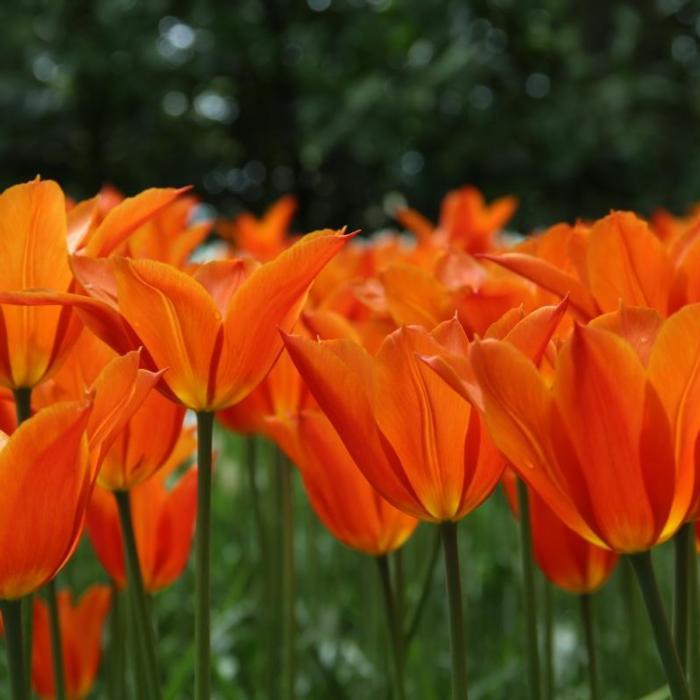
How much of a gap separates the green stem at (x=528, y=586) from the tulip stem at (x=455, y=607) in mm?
215

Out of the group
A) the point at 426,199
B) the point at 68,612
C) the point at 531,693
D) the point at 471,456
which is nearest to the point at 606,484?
the point at 471,456

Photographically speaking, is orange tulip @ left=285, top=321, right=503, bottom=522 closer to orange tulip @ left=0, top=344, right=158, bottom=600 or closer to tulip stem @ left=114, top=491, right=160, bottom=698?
orange tulip @ left=0, top=344, right=158, bottom=600

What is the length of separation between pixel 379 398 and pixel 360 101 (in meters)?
6.59

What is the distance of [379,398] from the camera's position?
761 millimetres

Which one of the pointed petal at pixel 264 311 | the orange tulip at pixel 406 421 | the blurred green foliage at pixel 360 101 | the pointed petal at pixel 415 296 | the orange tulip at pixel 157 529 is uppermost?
the blurred green foliage at pixel 360 101

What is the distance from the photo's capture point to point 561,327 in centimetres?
95

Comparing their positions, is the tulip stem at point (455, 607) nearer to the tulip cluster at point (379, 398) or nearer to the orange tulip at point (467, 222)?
the tulip cluster at point (379, 398)

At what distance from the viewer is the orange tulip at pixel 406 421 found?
0.74 meters

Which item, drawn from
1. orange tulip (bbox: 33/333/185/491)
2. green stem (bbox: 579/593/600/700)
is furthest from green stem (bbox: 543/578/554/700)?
orange tulip (bbox: 33/333/185/491)

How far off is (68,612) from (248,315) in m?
0.71

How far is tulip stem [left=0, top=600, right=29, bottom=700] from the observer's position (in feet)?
2.33

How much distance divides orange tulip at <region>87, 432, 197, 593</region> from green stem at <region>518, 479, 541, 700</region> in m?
0.32

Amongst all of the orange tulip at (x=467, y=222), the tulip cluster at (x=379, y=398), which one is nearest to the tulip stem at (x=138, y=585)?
the tulip cluster at (x=379, y=398)

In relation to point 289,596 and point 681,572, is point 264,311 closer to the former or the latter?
point 681,572
